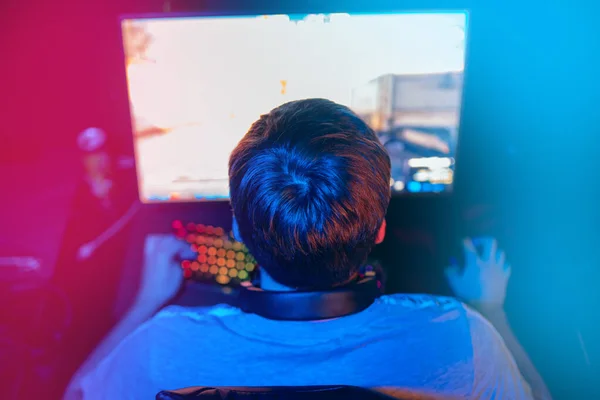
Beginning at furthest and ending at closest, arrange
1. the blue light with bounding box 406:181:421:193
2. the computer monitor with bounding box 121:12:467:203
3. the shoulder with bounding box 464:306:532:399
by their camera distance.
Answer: the blue light with bounding box 406:181:421:193 → the computer monitor with bounding box 121:12:467:203 → the shoulder with bounding box 464:306:532:399

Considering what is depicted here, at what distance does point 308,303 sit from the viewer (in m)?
0.59

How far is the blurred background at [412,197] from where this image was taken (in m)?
1.10

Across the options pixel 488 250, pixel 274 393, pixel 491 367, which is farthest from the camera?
→ pixel 488 250

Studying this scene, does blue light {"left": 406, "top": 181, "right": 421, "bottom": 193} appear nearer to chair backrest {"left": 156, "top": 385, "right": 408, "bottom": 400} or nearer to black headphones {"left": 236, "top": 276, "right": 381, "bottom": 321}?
black headphones {"left": 236, "top": 276, "right": 381, "bottom": 321}

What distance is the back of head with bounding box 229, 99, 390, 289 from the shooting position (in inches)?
21.3

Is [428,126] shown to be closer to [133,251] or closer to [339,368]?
[339,368]

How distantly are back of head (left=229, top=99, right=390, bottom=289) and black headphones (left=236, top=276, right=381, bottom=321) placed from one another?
2cm

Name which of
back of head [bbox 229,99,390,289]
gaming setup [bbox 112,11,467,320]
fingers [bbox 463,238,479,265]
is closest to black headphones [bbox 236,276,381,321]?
back of head [bbox 229,99,390,289]

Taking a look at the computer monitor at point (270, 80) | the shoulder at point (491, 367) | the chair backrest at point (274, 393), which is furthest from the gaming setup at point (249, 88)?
the chair backrest at point (274, 393)

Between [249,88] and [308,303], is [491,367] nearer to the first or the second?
[308,303]

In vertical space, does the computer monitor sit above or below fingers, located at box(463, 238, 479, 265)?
above

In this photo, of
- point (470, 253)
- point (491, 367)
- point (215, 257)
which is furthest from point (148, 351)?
point (470, 253)

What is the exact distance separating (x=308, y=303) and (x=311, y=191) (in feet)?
0.55

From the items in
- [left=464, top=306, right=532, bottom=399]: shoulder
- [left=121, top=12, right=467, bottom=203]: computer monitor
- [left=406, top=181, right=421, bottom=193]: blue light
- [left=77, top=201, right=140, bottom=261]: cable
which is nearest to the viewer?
[left=464, top=306, right=532, bottom=399]: shoulder
